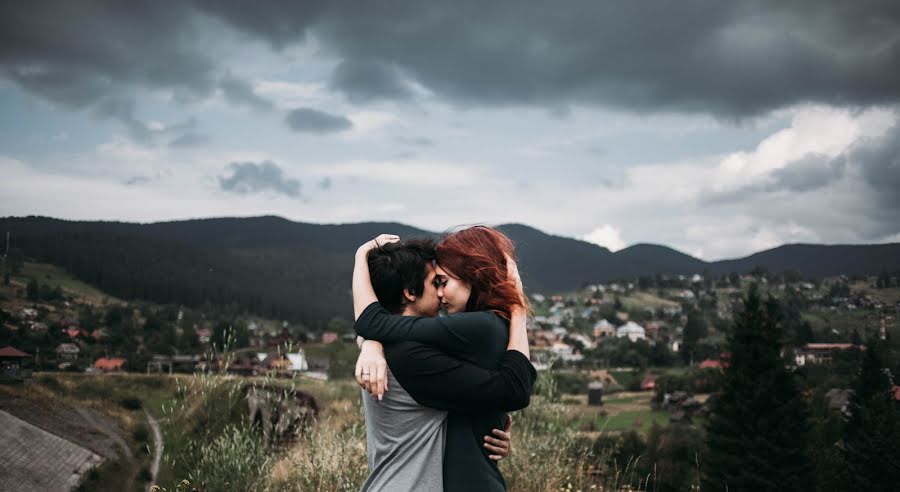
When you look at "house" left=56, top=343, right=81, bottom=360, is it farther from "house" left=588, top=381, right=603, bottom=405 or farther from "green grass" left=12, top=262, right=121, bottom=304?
"house" left=588, top=381, right=603, bottom=405

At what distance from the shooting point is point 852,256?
164375 millimetres

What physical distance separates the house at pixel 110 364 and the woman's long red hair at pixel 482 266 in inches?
788

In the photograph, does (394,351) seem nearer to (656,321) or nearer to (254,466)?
(254,466)

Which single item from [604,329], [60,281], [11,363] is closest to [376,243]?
[11,363]

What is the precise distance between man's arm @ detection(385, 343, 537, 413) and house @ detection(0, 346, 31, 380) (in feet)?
32.0

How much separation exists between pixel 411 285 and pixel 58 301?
2563 cm

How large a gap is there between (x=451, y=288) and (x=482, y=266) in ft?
0.46

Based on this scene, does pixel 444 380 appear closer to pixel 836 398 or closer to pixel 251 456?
pixel 251 456

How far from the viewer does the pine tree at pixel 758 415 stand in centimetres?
3609

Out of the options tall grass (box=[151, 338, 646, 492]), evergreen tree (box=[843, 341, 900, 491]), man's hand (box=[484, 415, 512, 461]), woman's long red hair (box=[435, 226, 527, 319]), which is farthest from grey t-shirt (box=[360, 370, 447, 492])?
evergreen tree (box=[843, 341, 900, 491])

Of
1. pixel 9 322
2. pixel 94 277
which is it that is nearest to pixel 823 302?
pixel 94 277

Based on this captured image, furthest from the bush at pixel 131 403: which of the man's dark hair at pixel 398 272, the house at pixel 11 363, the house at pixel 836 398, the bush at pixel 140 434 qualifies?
the house at pixel 836 398

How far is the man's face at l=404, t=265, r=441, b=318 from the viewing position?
2.40 metres

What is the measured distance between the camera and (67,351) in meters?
18.0
